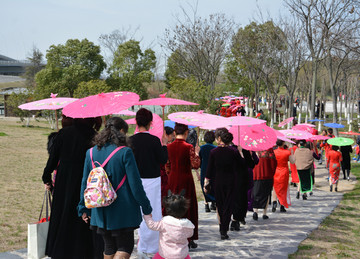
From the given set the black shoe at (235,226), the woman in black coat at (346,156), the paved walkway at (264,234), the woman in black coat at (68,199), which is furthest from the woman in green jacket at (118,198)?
the woman in black coat at (346,156)

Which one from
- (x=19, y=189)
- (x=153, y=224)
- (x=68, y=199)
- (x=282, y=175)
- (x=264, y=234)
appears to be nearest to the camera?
(x=153, y=224)

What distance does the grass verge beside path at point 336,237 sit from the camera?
6.10 meters

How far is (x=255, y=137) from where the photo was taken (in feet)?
23.2

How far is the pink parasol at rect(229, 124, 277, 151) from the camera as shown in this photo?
6910 mm

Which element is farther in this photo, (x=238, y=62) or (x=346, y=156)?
(x=238, y=62)

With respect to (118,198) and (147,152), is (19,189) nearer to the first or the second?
(147,152)

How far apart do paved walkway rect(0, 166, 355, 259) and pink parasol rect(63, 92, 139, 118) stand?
2262 mm

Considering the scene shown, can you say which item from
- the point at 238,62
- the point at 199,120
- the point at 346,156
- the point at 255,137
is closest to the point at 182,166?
the point at 199,120

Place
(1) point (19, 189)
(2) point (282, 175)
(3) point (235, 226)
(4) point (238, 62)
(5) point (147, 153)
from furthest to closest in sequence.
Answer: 1. (4) point (238, 62)
2. (1) point (19, 189)
3. (2) point (282, 175)
4. (3) point (235, 226)
5. (5) point (147, 153)

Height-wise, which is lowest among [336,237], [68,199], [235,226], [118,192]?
[336,237]

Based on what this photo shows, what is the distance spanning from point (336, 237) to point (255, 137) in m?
2.19

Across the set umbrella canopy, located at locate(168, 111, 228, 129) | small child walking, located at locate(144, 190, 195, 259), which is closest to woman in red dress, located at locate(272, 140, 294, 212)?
umbrella canopy, located at locate(168, 111, 228, 129)

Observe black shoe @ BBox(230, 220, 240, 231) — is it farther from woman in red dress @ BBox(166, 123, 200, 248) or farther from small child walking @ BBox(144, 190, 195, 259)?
small child walking @ BBox(144, 190, 195, 259)

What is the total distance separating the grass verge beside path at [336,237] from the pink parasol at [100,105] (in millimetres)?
3218
